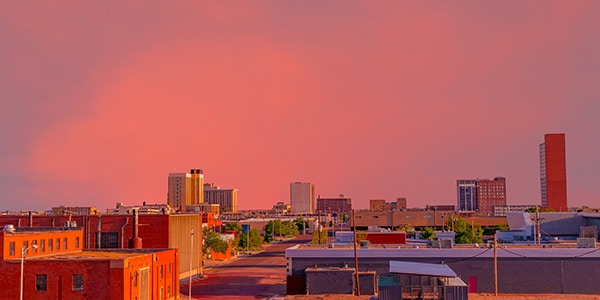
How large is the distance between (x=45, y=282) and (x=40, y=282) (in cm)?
51

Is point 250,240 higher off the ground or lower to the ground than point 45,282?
lower

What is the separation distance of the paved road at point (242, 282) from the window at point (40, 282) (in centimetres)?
2161

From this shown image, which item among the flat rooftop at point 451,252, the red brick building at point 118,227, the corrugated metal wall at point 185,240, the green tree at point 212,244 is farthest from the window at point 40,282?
the green tree at point 212,244

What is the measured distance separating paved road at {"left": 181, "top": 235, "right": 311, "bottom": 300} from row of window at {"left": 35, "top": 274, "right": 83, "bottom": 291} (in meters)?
20.6

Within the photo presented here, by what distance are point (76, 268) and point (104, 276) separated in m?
2.81

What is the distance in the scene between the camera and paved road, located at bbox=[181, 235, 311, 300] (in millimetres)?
81875

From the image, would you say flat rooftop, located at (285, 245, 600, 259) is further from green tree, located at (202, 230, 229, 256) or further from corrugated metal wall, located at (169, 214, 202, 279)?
green tree, located at (202, 230, 229, 256)

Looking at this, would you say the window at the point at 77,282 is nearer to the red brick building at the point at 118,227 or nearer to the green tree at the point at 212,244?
the red brick building at the point at 118,227

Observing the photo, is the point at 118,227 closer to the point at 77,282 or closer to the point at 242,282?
the point at 242,282

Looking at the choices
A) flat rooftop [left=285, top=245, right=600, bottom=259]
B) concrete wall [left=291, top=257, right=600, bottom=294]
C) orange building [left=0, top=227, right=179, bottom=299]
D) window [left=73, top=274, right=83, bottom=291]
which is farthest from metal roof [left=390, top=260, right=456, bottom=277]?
window [left=73, top=274, right=83, bottom=291]

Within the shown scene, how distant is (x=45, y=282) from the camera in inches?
2434

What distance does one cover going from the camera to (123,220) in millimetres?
92688

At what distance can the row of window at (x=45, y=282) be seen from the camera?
202 feet

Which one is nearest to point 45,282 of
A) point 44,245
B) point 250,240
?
point 44,245
